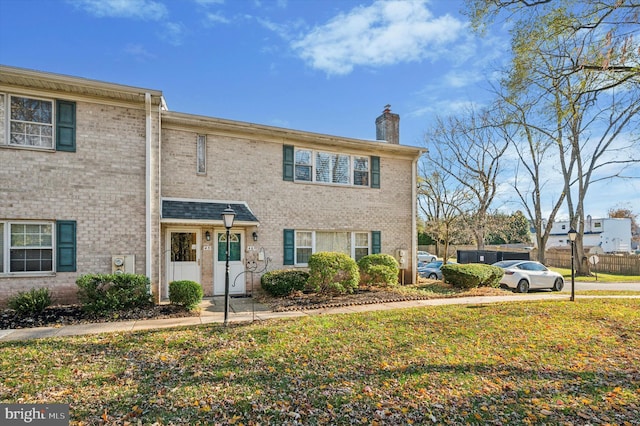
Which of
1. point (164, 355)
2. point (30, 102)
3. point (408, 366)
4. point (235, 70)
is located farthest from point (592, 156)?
point (30, 102)

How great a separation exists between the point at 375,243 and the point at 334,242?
5.54 feet

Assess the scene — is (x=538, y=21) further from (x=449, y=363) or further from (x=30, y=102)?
(x=30, y=102)

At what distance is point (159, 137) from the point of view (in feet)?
32.1

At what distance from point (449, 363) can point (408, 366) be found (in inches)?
27.7

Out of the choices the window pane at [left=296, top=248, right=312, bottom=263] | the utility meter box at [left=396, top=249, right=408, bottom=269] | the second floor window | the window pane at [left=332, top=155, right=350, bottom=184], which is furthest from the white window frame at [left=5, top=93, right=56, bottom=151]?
the utility meter box at [left=396, top=249, right=408, bottom=269]

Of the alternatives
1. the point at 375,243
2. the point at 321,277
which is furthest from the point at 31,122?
the point at 375,243

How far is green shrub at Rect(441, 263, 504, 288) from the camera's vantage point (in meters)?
12.8

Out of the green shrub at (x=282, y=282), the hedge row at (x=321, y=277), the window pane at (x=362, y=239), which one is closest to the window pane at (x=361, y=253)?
the window pane at (x=362, y=239)

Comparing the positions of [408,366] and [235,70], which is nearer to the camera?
[408,366]

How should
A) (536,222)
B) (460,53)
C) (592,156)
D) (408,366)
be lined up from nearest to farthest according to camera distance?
(408,366), (460,53), (592,156), (536,222)

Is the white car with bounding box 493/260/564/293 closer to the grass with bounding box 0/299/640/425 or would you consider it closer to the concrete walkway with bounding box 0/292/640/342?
the concrete walkway with bounding box 0/292/640/342

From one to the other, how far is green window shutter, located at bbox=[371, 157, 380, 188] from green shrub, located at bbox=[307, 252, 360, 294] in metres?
3.66

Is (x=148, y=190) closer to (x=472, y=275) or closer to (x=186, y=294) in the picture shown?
(x=186, y=294)

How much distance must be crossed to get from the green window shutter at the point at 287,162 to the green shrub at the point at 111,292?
553 cm
